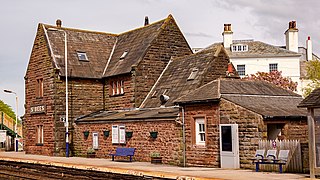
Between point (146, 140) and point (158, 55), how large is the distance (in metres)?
8.60

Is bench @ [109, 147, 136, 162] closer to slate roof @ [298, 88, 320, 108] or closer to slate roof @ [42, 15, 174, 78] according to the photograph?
slate roof @ [42, 15, 174, 78]

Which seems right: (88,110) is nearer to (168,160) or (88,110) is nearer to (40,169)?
(40,169)

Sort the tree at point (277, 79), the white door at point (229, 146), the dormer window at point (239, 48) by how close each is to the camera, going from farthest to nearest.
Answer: the dormer window at point (239, 48) < the tree at point (277, 79) < the white door at point (229, 146)

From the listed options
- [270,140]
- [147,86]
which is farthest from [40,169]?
[270,140]

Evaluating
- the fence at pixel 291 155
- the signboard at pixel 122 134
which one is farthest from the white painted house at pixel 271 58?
the fence at pixel 291 155

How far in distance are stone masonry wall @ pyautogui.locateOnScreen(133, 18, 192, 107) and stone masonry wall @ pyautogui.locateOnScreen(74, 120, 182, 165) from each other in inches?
132

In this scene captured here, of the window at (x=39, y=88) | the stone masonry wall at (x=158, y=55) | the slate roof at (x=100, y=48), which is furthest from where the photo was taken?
the window at (x=39, y=88)

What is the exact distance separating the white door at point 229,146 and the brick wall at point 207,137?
0.46m

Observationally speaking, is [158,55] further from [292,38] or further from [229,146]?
[292,38]

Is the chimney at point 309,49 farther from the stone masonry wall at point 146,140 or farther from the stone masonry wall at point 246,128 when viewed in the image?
the stone masonry wall at point 246,128

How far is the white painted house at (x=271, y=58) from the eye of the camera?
59.8m

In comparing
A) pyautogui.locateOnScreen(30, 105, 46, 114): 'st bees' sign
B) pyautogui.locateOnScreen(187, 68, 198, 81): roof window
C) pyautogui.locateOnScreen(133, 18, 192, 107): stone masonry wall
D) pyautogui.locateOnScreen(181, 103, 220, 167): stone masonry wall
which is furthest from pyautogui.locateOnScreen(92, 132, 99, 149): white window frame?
pyautogui.locateOnScreen(181, 103, 220, 167): stone masonry wall

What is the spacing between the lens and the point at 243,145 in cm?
2261

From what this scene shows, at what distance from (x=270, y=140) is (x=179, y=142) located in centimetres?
560
